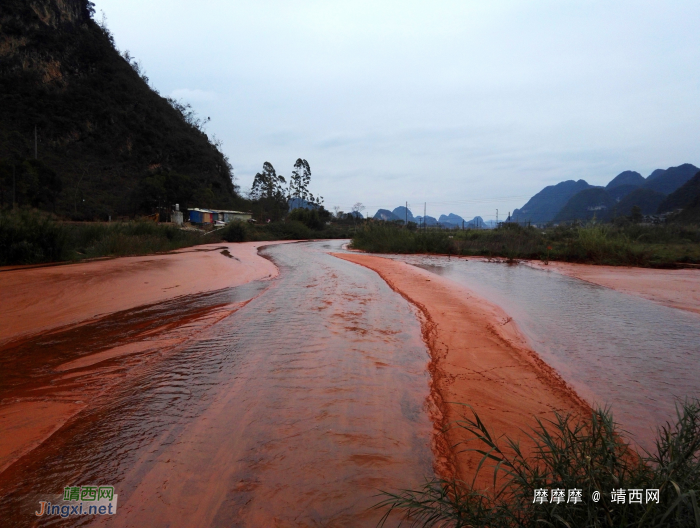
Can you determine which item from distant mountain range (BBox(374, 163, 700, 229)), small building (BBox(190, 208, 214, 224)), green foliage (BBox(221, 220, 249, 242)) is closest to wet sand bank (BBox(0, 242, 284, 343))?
distant mountain range (BBox(374, 163, 700, 229))

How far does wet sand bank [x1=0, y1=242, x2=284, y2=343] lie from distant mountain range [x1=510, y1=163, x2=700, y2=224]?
2481 cm

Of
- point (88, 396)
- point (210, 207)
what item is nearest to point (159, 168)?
point (210, 207)

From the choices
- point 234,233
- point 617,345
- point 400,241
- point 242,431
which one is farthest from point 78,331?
point 234,233

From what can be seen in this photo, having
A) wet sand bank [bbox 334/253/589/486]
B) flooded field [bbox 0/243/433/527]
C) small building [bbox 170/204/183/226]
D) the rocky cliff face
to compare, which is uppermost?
the rocky cliff face

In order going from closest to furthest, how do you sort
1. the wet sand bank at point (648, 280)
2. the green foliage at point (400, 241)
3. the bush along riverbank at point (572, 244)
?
the wet sand bank at point (648, 280)
the bush along riverbank at point (572, 244)
the green foliage at point (400, 241)

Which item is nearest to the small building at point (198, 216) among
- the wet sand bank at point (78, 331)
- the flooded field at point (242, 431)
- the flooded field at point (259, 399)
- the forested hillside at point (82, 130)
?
the forested hillside at point (82, 130)

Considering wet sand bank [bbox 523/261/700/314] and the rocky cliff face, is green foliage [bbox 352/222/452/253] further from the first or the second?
the rocky cliff face

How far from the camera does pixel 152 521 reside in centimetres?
238

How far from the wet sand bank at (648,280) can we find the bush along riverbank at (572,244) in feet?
3.45

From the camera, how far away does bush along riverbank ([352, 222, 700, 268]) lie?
1727 cm

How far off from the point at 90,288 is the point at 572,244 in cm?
1975

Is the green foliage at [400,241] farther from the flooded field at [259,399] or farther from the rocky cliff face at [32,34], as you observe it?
the rocky cliff face at [32,34]

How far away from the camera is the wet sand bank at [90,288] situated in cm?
712

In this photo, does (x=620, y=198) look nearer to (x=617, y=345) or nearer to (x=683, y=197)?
(x=683, y=197)
